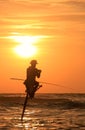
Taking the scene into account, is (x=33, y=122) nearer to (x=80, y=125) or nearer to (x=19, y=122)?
(x=19, y=122)

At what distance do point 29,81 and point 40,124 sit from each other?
2.52 meters

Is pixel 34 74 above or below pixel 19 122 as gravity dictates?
above

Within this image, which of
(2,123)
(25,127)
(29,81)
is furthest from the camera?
(29,81)

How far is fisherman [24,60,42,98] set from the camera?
20812mm

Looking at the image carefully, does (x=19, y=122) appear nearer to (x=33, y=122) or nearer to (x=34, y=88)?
(x=33, y=122)

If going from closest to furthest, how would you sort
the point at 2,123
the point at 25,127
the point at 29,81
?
the point at 25,127 → the point at 2,123 → the point at 29,81

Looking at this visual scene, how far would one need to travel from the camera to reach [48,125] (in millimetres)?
19250

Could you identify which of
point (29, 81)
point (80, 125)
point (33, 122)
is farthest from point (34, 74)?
point (80, 125)

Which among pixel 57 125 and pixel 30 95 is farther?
pixel 30 95

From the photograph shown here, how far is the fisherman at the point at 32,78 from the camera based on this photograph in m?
20.8

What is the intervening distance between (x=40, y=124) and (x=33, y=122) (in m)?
0.88

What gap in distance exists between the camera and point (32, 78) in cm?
2112

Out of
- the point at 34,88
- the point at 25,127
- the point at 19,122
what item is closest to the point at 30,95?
the point at 34,88

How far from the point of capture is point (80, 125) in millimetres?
18906
